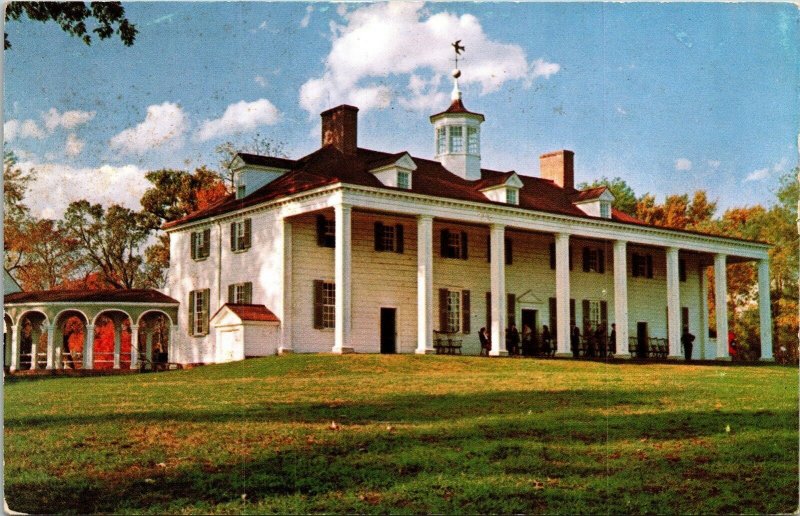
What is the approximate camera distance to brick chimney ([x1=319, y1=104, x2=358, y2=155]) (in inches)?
1148

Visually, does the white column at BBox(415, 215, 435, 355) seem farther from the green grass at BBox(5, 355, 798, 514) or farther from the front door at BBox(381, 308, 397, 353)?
the green grass at BBox(5, 355, 798, 514)

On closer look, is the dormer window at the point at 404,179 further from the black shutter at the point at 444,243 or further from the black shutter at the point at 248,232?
the black shutter at the point at 248,232

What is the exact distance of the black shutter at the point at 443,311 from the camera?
106 feet

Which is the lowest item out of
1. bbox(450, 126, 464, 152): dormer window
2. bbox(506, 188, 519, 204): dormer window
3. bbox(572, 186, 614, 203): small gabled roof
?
bbox(506, 188, 519, 204): dormer window

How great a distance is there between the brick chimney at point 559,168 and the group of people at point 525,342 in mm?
5928

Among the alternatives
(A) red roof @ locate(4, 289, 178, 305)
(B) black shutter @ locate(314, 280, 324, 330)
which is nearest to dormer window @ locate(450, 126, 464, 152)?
(B) black shutter @ locate(314, 280, 324, 330)

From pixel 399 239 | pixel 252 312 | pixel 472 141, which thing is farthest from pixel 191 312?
pixel 472 141

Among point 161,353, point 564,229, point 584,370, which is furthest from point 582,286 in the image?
point 161,353

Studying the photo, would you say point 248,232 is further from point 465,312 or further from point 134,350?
point 465,312

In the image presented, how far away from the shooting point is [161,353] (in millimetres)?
26016

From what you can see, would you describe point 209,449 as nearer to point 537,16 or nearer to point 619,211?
point 537,16

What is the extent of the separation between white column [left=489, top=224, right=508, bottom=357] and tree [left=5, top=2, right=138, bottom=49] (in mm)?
18392

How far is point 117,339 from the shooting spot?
2248cm

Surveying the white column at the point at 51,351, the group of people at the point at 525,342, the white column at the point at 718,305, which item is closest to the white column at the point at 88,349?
the white column at the point at 51,351
